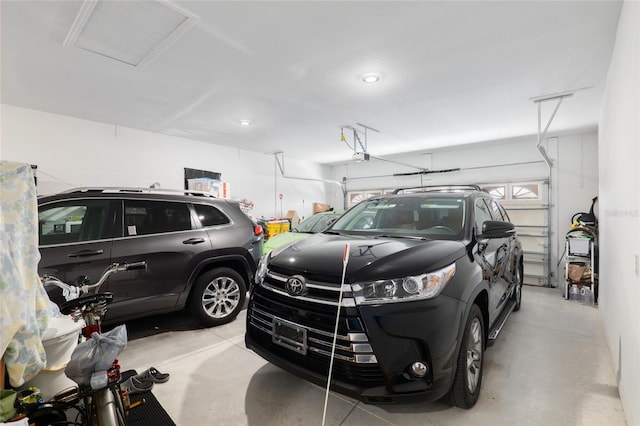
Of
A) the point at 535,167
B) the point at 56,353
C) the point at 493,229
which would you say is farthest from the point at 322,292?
the point at 535,167

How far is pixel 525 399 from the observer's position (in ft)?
7.26

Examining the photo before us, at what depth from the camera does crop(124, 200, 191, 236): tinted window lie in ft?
10.4

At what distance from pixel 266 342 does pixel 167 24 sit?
2638 mm

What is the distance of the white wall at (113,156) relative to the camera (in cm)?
437

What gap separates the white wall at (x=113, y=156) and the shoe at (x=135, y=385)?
3.78 m

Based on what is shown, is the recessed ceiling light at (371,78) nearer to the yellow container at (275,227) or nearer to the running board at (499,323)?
the running board at (499,323)

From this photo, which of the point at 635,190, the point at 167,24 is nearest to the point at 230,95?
the point at 167,24

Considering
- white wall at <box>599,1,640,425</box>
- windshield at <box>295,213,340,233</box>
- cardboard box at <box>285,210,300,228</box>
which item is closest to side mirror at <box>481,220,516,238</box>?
white wall at <box>599,1,640,425</box>

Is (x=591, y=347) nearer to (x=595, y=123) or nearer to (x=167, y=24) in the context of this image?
(x=595, y=123)

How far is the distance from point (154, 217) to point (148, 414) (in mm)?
1951

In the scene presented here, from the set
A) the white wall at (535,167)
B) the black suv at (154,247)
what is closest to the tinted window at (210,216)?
the black suv at (154,247)

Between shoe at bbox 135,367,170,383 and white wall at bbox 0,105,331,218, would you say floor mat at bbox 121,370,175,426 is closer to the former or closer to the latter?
shoe at bbox 135,367,170,383

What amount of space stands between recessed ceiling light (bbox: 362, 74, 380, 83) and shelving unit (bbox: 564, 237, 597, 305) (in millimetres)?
4366

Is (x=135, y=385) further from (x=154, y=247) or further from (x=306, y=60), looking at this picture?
(x=306, y=60)
